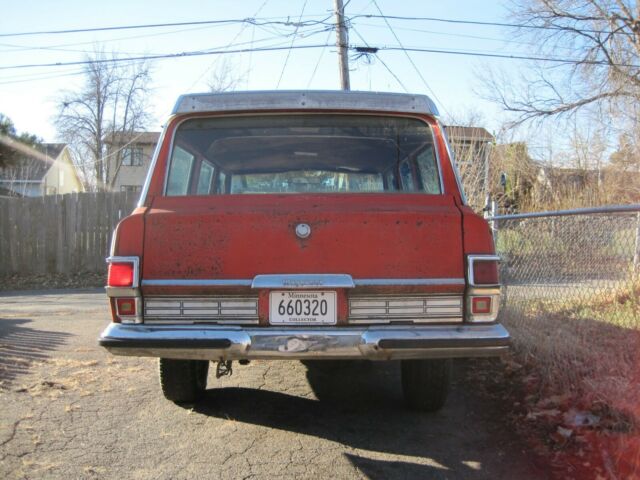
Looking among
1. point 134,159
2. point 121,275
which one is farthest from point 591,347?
point 134,159

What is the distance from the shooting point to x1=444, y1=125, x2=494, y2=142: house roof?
48.0 ft

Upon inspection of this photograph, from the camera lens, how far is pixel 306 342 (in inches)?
115

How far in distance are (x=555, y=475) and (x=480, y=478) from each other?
400 millimetres

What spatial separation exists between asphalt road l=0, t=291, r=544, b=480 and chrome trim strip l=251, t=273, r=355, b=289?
1.04 metres

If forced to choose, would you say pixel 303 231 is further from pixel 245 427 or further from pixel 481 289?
pixel 245 427

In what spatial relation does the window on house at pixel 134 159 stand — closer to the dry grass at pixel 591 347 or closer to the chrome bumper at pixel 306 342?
the dry grass at pixel 591 347

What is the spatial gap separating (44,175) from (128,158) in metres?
6.70

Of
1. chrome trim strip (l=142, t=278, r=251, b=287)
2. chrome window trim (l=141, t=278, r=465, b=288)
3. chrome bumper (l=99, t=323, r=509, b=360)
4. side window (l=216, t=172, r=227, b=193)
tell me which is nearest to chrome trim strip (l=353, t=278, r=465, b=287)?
chrome window trim (l=141, t=278, r=465, b=288)

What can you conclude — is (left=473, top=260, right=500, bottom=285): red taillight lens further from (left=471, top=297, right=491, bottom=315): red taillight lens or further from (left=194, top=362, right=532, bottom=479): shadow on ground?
(left=194, top=362, right=532, bottom=479): shadow on ground

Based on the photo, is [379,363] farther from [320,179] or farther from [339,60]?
[339,60]

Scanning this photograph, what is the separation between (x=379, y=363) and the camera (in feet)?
17.7

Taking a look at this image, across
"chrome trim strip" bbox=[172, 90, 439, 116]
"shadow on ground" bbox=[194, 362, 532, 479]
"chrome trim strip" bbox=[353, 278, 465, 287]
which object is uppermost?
"chrome trim strip" bbox=[172, 90, 439, 116]

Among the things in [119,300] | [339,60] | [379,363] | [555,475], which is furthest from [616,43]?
[119,300]

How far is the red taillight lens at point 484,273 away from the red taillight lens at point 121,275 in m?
1.88
